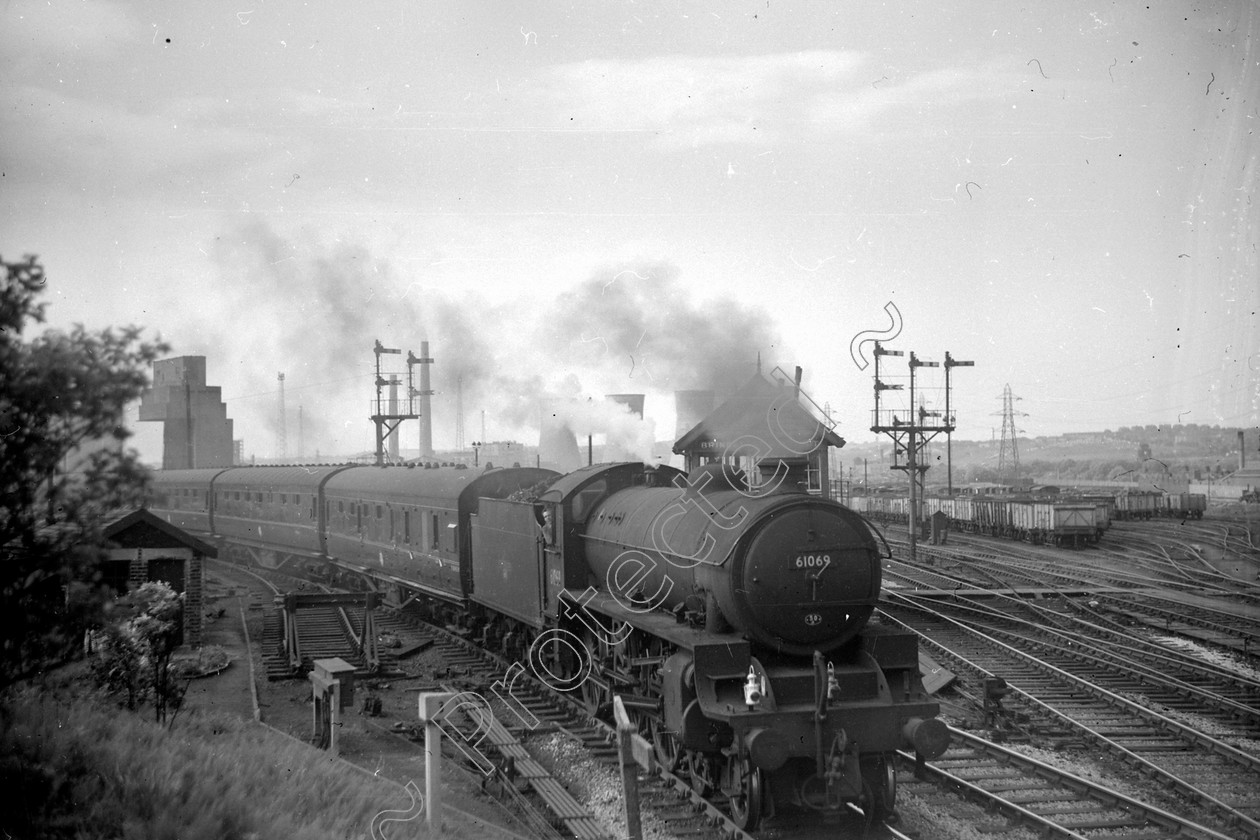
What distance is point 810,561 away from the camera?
28.0 ft

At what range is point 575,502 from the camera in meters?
12.6

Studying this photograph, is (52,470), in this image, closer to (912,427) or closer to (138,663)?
(138,663)

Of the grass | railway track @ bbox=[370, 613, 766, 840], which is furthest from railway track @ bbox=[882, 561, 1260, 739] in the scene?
the grass

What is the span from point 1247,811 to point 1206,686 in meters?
5.29

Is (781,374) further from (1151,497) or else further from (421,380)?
(1151,497)

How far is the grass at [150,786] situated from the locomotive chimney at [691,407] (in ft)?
39.3

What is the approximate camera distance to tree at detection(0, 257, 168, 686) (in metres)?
5.18

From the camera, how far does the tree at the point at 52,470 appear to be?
518 centimetres

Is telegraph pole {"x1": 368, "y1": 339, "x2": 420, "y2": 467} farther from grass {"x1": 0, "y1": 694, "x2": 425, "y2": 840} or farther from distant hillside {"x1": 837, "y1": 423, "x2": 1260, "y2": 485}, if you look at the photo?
distant hillside {"x1": 837, "y1": 423, "x2": 1260, "y2": 485}

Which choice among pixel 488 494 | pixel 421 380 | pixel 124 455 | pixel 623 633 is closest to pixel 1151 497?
pixel 421 380

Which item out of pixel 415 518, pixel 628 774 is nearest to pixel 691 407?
pixel 415 518

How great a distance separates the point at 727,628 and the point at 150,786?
486cm

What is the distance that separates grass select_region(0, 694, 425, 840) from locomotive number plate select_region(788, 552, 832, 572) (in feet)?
12.7

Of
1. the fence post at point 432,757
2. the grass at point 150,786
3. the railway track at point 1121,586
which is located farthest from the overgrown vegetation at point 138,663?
the railway track at point 1121,586
